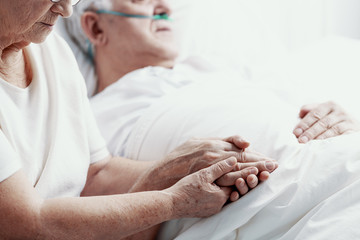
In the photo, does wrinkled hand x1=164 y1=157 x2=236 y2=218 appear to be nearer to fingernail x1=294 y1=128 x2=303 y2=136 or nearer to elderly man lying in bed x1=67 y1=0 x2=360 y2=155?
fingernail x1=294 y1=128 x2=303 y2=136

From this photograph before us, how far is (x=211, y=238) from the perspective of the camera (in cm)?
123

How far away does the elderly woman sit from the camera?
3.56 ft

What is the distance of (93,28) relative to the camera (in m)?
2.05

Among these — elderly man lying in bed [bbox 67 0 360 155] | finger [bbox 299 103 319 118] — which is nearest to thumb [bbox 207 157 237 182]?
finger [bbox 299 103 319 118]

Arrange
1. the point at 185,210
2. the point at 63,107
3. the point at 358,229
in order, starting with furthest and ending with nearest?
the point at 63,107
the point at 185,210
the point at 358,229

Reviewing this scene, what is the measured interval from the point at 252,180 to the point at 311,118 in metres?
0.37

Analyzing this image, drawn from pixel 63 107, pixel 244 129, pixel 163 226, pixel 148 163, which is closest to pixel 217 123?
pixel 244 129

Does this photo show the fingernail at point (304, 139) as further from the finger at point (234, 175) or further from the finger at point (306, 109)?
the finger at point (234, 175)

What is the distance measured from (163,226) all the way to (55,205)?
367mm

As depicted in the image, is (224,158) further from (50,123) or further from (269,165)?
(50,123)

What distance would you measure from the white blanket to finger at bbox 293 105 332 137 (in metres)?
0.03

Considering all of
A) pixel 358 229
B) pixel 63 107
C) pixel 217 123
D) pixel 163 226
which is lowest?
pixel 163 226

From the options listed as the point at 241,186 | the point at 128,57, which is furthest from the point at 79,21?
the point at 241,186

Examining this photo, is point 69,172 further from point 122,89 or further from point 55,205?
point 122,89
